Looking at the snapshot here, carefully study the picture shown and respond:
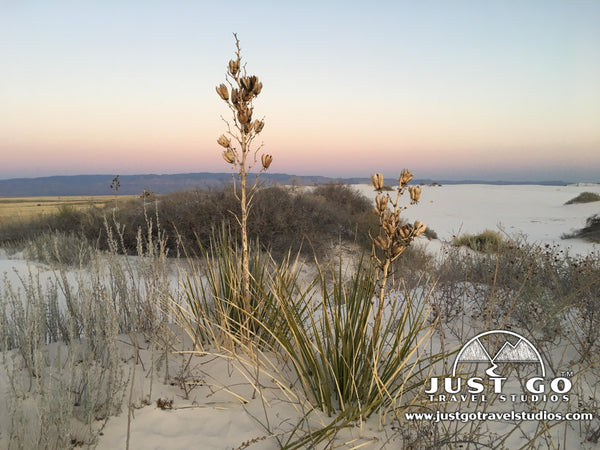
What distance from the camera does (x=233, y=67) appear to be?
9.39 ft

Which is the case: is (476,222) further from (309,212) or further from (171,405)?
(171,405)

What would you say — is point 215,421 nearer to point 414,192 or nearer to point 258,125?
point 414,192

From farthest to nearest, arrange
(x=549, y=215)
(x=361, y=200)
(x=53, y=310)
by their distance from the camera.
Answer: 1. (x=549, y=215)
2. (x=361, y=200)
3. (x=53, y=310)

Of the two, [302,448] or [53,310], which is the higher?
[53,310]

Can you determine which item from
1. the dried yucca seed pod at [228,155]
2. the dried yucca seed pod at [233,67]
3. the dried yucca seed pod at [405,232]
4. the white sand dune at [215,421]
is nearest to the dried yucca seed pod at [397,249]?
the dried yucca seed pod at [405,232]

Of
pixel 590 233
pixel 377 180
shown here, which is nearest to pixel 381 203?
pixel 377 180

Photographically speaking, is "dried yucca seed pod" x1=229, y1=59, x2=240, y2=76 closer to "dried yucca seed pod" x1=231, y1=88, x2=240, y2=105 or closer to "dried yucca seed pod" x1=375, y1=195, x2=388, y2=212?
"dried yucca seed pod" x1=231, y1=88, x2=240, y2=105

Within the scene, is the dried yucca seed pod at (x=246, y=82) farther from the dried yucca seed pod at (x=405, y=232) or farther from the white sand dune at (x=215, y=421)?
the white sand dune at (x=215, y=421)

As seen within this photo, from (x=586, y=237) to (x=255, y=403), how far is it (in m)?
14.6

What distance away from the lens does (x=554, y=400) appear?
8.62 feet

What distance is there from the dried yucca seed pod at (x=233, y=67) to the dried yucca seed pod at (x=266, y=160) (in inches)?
25.9

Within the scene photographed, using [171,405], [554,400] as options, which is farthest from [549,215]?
[171,405]

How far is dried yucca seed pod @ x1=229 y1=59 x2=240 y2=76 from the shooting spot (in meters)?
2.86

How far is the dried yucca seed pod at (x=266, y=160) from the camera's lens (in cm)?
283
